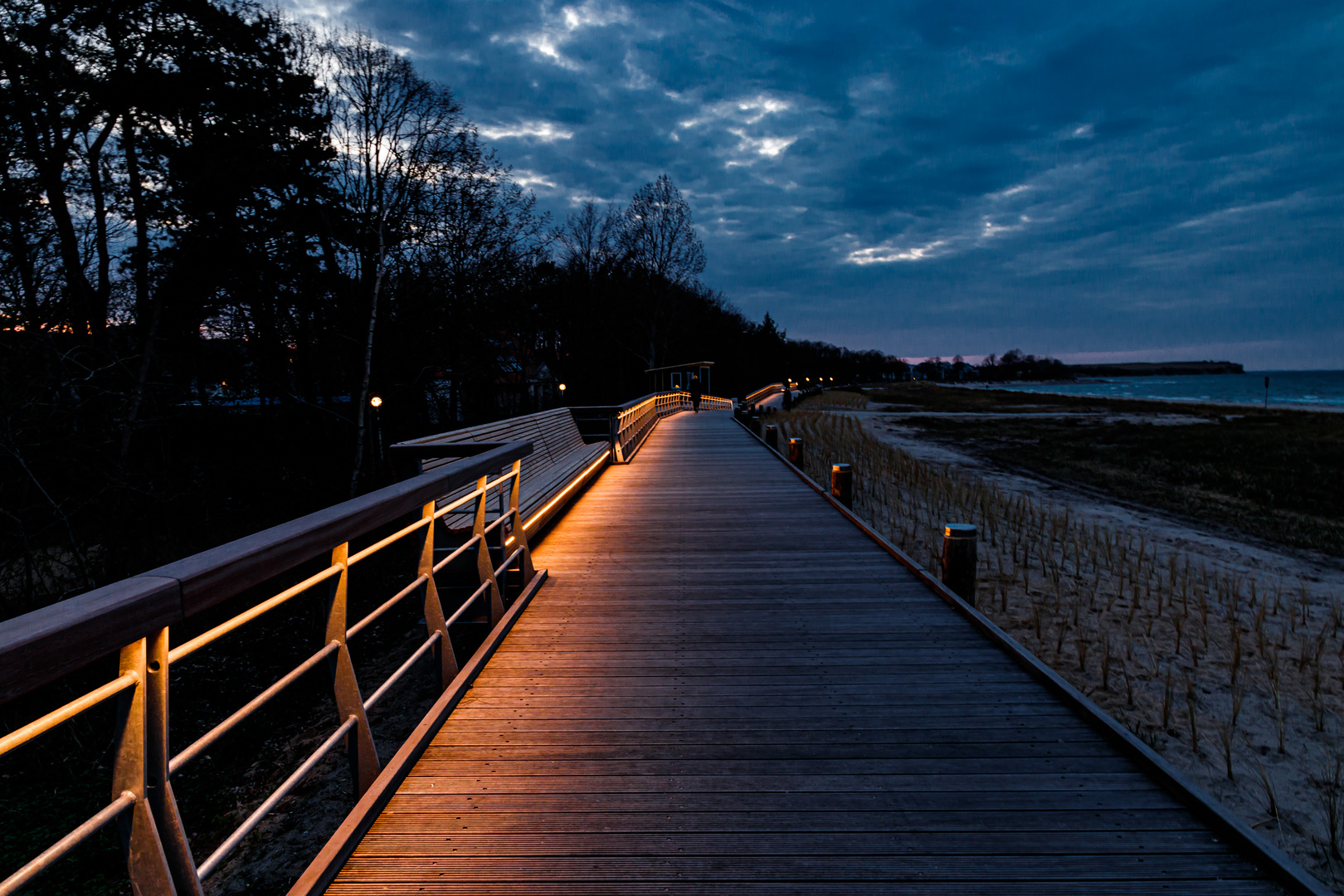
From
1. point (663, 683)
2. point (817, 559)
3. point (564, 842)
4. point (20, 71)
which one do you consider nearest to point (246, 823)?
point (564, 842)

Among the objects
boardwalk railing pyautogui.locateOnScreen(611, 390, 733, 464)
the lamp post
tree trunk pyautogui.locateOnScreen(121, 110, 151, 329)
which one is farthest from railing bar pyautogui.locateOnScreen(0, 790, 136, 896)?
the lamp post

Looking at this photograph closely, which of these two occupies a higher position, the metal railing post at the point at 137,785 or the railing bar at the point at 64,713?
the railing bar at the point at 64,713

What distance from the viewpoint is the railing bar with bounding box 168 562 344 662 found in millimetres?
1457

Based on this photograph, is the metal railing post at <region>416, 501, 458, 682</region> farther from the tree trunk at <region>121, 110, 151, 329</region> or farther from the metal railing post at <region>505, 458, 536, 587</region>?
the tree trunk at <region>121, 110, 151, 329</region>

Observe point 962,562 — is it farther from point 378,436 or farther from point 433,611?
point 378,436

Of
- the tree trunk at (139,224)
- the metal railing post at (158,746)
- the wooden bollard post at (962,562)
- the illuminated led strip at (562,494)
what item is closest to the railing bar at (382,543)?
the metal railing post at (158,746)

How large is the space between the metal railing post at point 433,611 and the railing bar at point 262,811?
704 mm

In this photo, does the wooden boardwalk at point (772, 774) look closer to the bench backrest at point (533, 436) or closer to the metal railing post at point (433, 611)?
the metal railing post at point (433, 611)

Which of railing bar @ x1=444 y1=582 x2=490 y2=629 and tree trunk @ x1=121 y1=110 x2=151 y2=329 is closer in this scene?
railing bar @ x1=444 y1=582 x2=490 y2=629

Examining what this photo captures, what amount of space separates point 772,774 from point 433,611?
68.3 inches

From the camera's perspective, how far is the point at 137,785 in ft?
4.61

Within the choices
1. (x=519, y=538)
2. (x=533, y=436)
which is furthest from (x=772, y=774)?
(x=533, y=436)

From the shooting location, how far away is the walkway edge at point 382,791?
6.89 ft

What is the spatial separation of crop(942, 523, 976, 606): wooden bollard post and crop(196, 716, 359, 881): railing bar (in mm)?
4212
